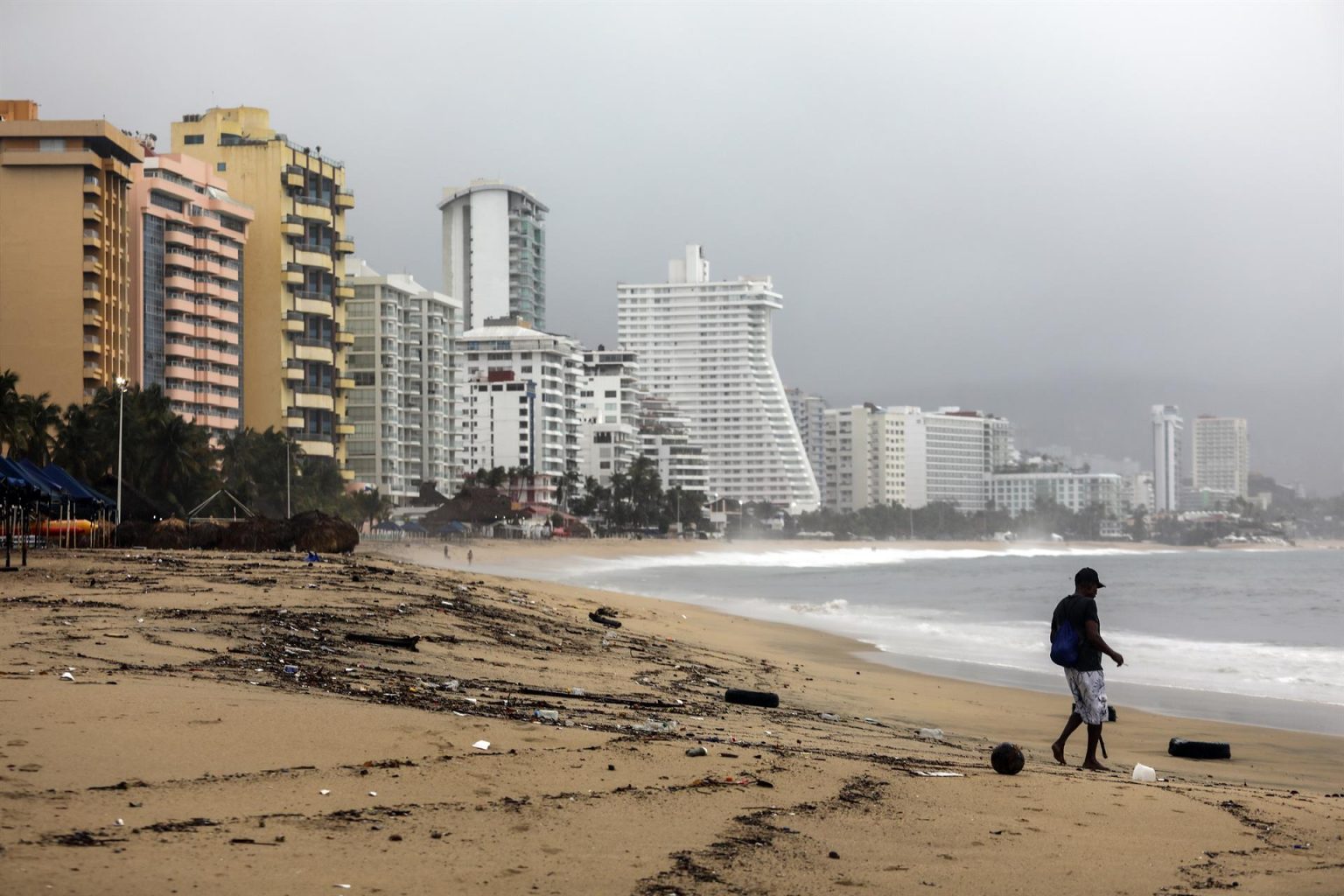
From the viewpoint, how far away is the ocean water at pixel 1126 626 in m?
20.5

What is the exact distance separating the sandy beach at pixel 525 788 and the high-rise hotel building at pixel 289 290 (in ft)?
307

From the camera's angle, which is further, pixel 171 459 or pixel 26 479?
pixel 171 459

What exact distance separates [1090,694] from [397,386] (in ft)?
412

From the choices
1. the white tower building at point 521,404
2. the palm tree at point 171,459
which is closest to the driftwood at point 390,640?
the palm tree at point 171,459

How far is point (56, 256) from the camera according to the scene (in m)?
82.8

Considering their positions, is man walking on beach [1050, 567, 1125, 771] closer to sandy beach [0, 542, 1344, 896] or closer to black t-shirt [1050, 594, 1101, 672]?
black t-shirt [1050, 594, 1101, 672]

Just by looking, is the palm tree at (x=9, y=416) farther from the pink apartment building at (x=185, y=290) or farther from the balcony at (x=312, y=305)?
the balcony at (x=312, y=305)

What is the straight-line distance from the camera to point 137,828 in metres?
5.92

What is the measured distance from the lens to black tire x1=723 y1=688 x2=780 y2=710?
43.8 feet

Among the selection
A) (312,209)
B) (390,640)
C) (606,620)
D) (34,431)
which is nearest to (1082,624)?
(390,640)

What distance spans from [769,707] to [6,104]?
91490 millimetres

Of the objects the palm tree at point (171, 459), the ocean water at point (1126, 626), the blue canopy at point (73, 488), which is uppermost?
the palm tree at point (171, 459)

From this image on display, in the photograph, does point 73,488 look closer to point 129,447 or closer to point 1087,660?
point 129,447

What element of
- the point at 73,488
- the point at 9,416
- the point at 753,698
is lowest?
the point at 753,698
